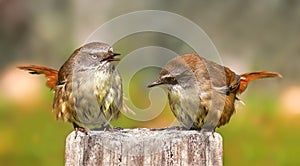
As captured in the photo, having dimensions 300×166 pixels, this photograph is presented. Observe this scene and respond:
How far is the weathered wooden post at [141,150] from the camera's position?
3.86 m

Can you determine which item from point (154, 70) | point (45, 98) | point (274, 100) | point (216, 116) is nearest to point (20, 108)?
point (45, 98)

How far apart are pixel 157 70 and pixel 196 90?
4.52 m

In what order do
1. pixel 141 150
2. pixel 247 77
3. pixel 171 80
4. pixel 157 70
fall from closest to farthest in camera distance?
pixel 141 150
pixel 171 80
pixel 247 77
pixel 157 70

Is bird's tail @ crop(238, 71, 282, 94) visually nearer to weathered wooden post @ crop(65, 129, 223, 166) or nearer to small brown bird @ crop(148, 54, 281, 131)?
small brown bird @ crop(148, 54, 281, 131)

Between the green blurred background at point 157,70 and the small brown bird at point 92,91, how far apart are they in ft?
7.53

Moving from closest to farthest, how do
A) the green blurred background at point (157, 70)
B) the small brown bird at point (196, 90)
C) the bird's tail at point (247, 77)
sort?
the small brown bird at point (196, 90), the bird's tail at point (247, 77), the green blurred background at point (157, 70)

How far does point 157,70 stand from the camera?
960 centimetres

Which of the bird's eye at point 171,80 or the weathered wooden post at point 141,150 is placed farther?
the bird's eye at point 171,80

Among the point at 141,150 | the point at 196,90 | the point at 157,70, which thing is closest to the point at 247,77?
the point at 196,90

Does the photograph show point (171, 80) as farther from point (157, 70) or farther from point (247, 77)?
point (157, 70)

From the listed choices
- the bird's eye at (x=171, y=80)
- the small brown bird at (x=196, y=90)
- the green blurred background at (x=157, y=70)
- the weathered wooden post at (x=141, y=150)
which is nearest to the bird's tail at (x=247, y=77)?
the small brown bird at (x=196, y=90)

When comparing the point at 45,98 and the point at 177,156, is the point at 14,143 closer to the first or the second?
the point at 45,98

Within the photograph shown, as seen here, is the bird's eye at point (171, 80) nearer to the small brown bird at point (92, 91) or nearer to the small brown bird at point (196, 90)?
the small brown bird at point (196, 90)

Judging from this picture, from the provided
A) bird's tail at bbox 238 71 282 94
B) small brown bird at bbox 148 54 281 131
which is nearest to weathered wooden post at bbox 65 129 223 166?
small brown bird at bbox 148 54 281 131
